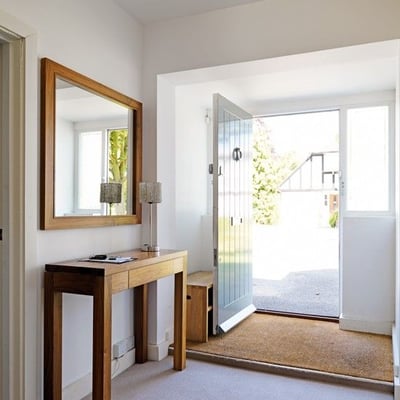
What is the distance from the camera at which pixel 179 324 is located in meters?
2.82

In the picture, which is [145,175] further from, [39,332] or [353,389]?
[353,389]

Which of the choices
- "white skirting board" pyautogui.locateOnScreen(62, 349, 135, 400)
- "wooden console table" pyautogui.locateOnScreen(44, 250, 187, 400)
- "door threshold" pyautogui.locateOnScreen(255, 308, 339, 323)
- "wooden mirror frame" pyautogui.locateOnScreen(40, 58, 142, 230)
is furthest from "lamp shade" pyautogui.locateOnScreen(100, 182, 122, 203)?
"door threshold" pyautogui.locateOnScreen(255, 308, 339, 323)

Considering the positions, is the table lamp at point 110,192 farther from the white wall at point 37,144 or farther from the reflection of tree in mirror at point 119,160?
the white wall at point 37,144

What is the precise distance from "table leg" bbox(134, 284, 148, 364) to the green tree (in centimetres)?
467

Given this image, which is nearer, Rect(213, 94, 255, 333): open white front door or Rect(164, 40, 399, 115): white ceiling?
Rect(164, 40, 399, 115): white ceiling

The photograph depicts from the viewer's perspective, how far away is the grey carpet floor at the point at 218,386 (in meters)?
2.44

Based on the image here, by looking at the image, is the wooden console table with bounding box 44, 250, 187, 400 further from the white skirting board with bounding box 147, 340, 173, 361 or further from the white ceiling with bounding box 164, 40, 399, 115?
the white ceiling with bounding box 164, 40, 399, 115

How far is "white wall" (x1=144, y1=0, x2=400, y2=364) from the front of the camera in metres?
2.44

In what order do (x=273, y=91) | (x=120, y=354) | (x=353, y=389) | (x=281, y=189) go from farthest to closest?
(x=281, y=189) → (x=273, y=91) → (x=120, y=354) → (x=353, y=389)

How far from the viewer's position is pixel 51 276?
208cm

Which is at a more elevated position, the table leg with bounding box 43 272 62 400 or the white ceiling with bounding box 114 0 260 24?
the white ceiling with bounding box 114 0 260 24

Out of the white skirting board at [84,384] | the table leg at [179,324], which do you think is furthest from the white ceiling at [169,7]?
the white skirting board at [84,384]

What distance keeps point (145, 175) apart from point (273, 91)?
1.74m

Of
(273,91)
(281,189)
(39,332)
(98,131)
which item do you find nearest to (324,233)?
(281,189)
